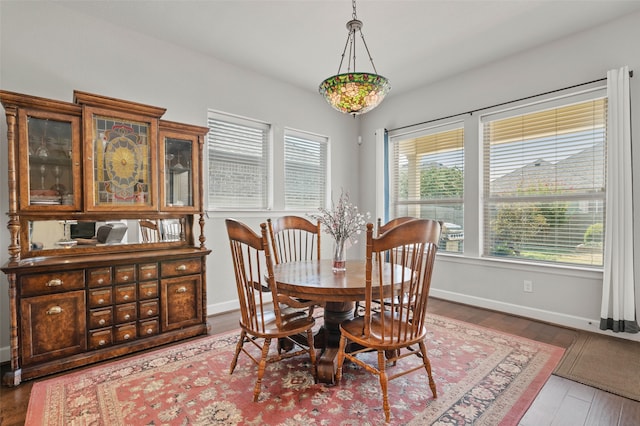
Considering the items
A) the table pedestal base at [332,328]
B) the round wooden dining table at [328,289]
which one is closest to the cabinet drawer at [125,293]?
the round wooden dining table at [328,289]

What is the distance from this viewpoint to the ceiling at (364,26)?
2582mm

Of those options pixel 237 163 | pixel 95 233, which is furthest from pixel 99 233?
pixel 237 163

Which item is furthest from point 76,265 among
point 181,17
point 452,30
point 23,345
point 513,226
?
point 513,226

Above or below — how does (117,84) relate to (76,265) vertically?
above

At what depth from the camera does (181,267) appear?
281cm

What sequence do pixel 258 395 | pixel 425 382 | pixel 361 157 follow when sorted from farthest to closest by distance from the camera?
pixel 361 157 < pixel 425 382 < pixel 258 395

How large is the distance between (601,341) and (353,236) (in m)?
2.41

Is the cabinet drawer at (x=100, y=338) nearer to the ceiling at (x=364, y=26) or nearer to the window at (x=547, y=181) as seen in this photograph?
the ceiling at (x=364, y=26)

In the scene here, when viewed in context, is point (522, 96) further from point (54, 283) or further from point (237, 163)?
point (54, 283)

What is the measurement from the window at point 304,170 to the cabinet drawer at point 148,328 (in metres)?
2.04

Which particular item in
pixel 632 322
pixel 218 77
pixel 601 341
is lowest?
pixel 601 341

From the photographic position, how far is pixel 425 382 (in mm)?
2074

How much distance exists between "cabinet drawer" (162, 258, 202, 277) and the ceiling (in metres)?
2.12

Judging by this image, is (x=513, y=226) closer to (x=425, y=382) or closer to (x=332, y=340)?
(x=425, y=382)
